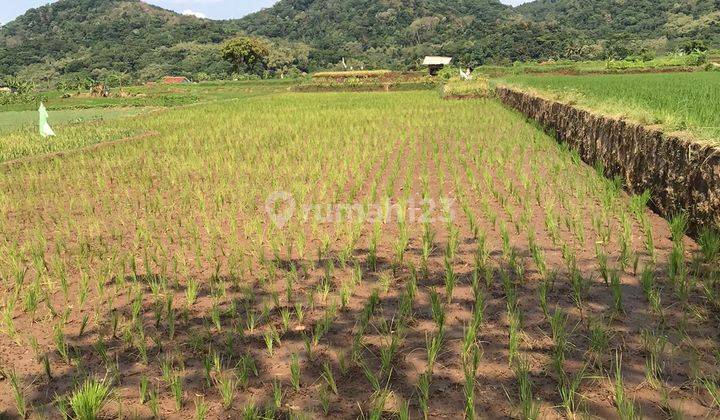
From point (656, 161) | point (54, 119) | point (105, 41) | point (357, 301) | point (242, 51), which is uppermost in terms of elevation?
point (105, 41)

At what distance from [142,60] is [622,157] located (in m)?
119

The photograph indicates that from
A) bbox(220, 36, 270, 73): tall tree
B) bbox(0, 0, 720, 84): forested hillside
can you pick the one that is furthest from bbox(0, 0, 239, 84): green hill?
bbox(220, 36, 270, 73): tall tree

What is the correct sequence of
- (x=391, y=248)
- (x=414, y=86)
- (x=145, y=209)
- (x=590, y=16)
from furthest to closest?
1. (x=590, y=16)
2. (x=414, y=86)
3. (x=145, y=209)
4. (x=391, y=248)

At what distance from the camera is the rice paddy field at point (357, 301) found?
2.38 metres

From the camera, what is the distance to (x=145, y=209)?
6.18 m

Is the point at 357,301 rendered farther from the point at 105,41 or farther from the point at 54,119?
the point at 105,41

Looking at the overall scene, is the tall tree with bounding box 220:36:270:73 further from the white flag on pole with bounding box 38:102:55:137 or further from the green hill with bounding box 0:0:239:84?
the white flag on pole with bounding box 38:102:55:137

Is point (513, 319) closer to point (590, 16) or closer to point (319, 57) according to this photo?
point (319, 57)

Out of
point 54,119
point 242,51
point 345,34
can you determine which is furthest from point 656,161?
point 345,34

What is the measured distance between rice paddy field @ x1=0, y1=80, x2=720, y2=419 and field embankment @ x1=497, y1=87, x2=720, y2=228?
9.3 inches

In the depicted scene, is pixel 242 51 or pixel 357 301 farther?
pixel 242 51

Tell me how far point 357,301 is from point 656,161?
3.68 m

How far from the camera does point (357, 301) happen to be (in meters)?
3.48

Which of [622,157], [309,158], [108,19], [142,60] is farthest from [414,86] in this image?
Result: [108,19]
